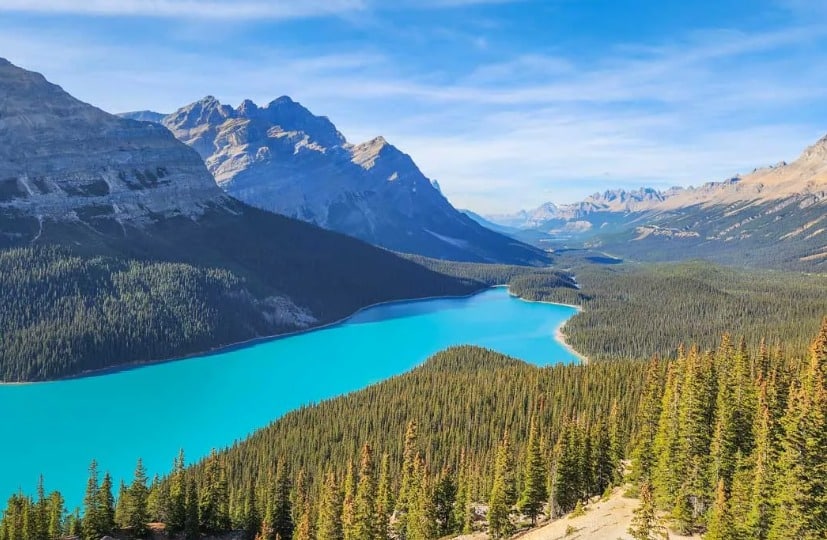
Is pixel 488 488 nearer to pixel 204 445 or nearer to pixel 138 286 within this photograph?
pixel 204 445

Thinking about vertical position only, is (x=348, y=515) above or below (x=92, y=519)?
above

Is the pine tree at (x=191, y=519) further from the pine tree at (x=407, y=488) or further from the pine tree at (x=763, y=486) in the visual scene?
the pine tree at (x=763, y=486)

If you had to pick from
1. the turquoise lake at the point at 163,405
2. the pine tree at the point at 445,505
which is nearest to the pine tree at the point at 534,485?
the pine tree at the point at 445,505

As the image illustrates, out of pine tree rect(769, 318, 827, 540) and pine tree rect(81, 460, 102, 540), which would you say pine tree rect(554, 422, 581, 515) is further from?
pine tree rect(81, 460, 102, 540)

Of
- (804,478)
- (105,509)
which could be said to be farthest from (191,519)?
(804,478)

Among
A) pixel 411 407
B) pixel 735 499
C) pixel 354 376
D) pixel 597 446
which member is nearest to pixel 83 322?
pixel 354 376

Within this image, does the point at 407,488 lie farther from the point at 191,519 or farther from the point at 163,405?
the point at 163,405
